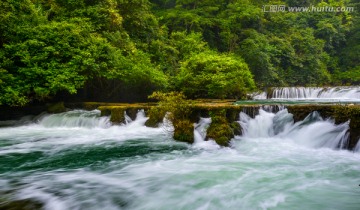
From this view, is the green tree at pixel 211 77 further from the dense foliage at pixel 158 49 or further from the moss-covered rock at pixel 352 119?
the moss-covered rock at pixel 352 119

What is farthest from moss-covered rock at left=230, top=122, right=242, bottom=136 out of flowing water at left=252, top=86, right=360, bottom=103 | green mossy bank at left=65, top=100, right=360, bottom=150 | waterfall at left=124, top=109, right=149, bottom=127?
flowing water at left=252, top=86, right=360, bottom=103

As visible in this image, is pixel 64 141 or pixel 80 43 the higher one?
pixel 80 43

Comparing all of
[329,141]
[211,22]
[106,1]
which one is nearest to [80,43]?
[106,1]

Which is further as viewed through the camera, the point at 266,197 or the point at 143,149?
the point at 143,149

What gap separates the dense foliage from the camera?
43.4 ft

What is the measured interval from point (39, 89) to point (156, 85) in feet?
24.1

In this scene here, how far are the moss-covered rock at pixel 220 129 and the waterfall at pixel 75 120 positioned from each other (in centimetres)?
508

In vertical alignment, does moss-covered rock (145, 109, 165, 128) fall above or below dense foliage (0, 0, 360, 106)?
below

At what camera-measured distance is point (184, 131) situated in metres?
9.55

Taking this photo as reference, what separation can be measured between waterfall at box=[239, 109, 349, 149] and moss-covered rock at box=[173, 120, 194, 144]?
6.06 ft

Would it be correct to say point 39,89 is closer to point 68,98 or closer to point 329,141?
point 68,98

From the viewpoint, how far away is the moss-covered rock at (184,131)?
9.37m

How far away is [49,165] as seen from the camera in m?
6.93

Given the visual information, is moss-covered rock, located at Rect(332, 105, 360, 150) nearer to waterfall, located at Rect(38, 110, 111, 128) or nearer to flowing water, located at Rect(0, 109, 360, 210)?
flowing water, located at Rect(0, 109, 360, 210)
